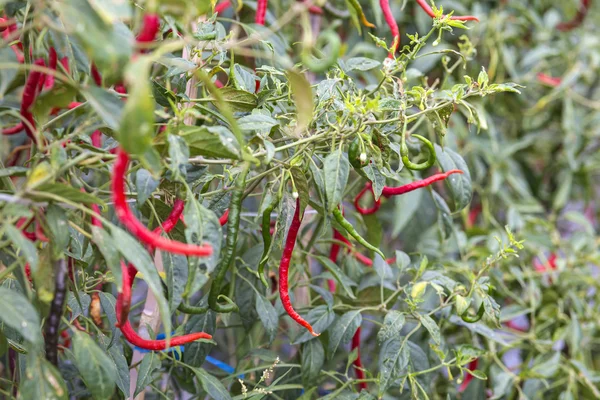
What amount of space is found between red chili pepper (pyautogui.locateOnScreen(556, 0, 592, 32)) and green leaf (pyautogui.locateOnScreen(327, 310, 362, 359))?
120 cm

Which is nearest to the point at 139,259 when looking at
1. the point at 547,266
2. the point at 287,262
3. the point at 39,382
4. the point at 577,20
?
the point at 39,382

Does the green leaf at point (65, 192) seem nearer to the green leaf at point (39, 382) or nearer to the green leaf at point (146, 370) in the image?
the green leaf at point (39, 382)

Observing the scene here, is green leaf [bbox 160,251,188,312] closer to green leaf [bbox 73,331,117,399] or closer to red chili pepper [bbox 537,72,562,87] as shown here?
green leaf [bbox 73,331,117,399]

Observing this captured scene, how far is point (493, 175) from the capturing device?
1458mm

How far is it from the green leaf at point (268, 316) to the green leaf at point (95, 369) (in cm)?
28

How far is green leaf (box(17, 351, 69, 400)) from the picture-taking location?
53 cm

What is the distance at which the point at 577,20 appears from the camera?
5.57ft

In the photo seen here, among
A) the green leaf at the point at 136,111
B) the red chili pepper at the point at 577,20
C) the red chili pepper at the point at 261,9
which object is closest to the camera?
the green leaf at the point at 136,111

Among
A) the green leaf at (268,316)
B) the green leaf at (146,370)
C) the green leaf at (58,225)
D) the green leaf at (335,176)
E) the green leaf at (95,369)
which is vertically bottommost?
the green leaf at (268,316)

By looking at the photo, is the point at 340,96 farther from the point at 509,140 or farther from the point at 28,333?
the point at 509,140

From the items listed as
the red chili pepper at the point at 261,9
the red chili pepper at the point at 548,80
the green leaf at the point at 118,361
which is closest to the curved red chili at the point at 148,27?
the green leaf at the point at 118,361

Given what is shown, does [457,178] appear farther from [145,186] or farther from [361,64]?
[145,186]

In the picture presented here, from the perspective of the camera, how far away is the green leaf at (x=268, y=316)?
2.70 feet

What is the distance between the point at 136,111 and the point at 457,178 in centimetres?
58
